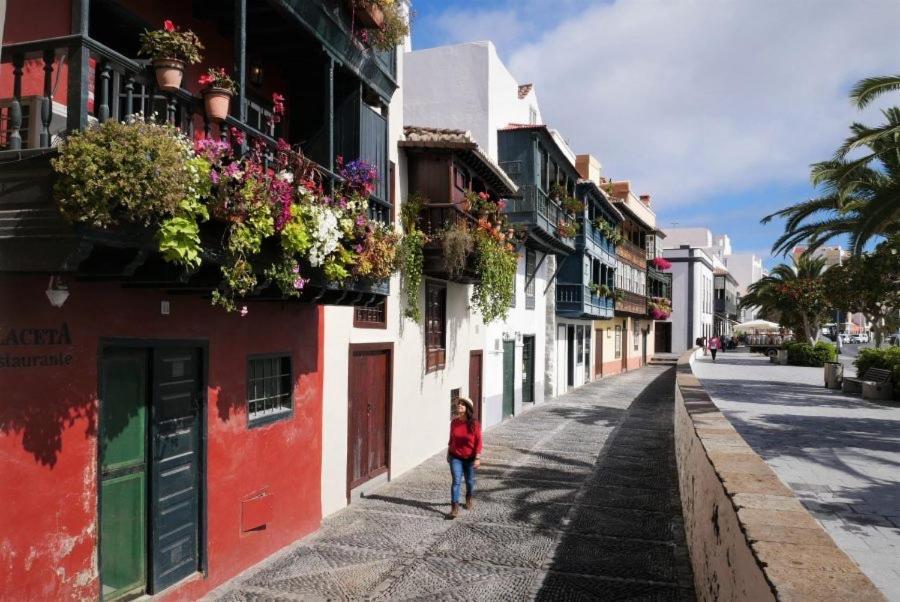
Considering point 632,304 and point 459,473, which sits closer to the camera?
point 459,473

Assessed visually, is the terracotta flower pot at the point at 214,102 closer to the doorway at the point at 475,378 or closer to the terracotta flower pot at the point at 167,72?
the terracotta flower pot at the point at 167,72

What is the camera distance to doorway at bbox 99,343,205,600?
19.9 feet

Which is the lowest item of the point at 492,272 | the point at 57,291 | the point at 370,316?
the point at 370,316

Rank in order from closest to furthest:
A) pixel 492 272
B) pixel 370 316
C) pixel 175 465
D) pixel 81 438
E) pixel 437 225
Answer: pixel 81 438, pixel 175 465, pixel 370 316, pixel 437 225, pixel 492 272

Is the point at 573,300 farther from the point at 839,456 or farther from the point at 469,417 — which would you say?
the point at 469,417

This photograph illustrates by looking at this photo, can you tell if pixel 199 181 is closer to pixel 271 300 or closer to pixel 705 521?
pixel 271 300

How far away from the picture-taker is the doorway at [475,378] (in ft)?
58.7

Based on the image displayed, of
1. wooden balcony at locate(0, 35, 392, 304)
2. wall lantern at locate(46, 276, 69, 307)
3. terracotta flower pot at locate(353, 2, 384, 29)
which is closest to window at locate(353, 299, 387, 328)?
terracotta flower pot at locate(353, 2, 384, 29)

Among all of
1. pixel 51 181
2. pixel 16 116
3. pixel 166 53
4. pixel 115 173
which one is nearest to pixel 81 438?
pixel 51 181

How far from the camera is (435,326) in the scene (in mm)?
15086

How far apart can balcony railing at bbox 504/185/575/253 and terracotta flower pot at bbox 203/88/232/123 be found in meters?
13.9

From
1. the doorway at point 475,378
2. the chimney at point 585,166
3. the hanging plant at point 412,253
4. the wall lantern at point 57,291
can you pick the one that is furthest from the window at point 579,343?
the wall lantern at point 57,291

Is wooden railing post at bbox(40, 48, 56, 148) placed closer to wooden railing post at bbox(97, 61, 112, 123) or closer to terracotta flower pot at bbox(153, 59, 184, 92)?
wooden railing post at bbox(97, 61, 112, 123)

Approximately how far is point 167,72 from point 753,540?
4946mm
